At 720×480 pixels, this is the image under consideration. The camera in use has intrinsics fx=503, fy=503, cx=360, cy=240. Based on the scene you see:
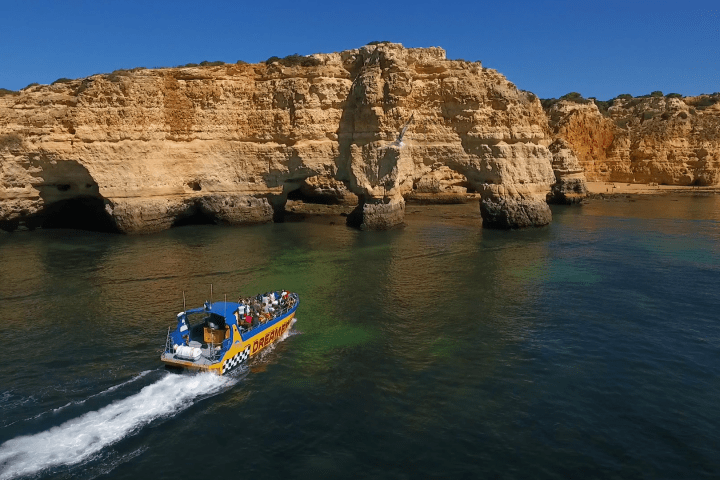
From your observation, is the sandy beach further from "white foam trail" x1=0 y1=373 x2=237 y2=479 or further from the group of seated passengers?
"white foam trail" x1=0 y1=373 x2=237 y2=479

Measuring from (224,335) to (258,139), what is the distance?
2740cm

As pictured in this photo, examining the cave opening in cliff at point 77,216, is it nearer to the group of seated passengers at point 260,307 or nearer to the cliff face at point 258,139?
the cliff face at point 258,139

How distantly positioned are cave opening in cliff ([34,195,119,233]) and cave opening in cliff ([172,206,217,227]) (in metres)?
5.15

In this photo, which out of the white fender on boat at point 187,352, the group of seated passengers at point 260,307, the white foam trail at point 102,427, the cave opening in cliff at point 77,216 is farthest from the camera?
the cave opening in cliff at point 77,216

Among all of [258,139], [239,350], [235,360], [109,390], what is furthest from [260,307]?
[258,139]

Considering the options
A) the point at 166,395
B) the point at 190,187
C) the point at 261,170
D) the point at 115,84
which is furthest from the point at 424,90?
the point at 166,395

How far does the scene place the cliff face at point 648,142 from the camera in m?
72.6

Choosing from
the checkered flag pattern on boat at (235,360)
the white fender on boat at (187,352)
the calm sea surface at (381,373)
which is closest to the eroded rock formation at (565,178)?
the calm sea surface at (381,373)

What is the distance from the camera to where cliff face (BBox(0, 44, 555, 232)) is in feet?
122

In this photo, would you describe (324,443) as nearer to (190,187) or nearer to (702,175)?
(190,187)

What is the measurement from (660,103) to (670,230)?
4917 cm

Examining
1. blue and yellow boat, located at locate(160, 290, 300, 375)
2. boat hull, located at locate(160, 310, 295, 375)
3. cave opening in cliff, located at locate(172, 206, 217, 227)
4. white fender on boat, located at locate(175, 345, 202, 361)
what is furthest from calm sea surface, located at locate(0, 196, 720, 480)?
cave opening in cliff, located at locate(172, 206, 217, 227)

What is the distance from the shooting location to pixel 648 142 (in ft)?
242

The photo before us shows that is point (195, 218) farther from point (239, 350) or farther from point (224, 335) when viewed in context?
point (239, 350)
